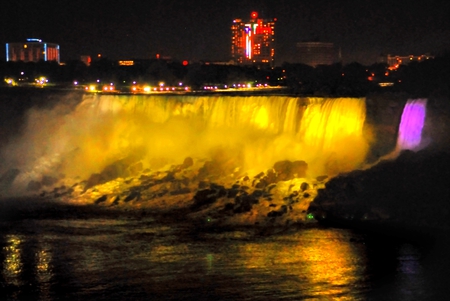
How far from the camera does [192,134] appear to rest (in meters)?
37.1

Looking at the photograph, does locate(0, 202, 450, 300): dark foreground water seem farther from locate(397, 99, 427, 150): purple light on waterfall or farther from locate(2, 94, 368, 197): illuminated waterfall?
locate(2, 94, 368, 197): illuminated waterfall

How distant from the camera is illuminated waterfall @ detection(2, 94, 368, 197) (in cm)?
3281

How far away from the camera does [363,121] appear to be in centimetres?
3231

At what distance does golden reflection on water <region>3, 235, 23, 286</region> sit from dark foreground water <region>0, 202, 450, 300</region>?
0.03 m

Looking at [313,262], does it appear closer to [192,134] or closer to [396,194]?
[396,194]

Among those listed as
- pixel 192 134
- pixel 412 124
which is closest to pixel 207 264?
pixel 412 124

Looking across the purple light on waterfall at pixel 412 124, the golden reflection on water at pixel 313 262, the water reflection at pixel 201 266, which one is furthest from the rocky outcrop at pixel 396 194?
the golden reflection on water at pixel 313 262

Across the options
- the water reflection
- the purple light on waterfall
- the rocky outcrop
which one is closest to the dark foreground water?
the water reflection

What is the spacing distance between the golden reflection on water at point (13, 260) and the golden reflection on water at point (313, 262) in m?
5.58

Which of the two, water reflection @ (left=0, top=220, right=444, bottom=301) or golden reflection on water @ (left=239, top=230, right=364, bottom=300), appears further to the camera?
golden reflection on water @ (left=239, top=230, right=364, bottom=300)

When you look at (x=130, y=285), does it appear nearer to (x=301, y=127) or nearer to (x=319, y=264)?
(x=319, y=264)

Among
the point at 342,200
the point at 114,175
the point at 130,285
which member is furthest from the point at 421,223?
the point at 114,175

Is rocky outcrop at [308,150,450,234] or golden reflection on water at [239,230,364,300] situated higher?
rocky outcrop at [308,150,450,234]

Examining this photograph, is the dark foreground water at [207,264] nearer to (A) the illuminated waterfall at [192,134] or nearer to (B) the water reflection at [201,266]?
(B) the water reflection at [201,266]
